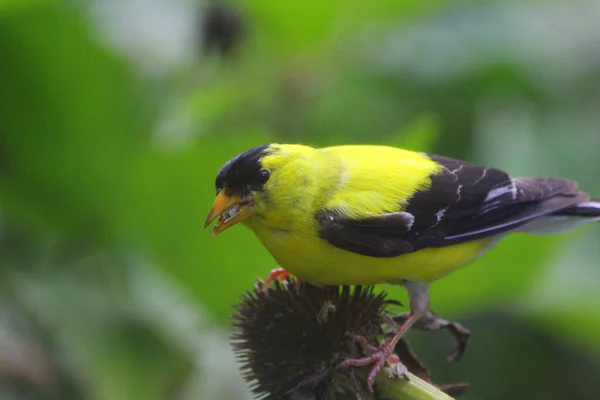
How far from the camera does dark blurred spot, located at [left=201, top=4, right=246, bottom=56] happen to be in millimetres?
2676

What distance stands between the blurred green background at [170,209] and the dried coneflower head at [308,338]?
0.36 metres

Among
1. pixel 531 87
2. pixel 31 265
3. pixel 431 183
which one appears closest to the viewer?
pixel 431 183

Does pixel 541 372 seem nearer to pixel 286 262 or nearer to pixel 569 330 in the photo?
pixel 569 330

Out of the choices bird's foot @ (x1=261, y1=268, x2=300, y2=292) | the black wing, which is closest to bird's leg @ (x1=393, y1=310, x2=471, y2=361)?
the black wing

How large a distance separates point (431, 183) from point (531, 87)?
1787 millimetres

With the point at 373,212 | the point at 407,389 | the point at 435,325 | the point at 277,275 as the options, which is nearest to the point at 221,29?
the point at 277,275

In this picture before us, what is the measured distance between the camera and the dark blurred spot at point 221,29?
8.78ft

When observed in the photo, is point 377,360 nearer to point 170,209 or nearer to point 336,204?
point 336,204

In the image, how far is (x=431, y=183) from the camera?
1.66m

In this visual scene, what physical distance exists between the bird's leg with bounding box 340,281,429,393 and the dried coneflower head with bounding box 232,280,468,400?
27 millimetres

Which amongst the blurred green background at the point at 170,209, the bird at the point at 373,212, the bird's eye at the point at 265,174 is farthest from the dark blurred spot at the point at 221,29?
the bird's eye at the point at 265,174

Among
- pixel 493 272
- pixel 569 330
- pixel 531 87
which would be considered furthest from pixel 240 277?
pixel 531 87

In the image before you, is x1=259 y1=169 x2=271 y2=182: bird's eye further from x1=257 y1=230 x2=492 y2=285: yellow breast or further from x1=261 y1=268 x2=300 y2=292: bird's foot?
x1=261 y1=268 x2=300 y2=292: bird's foot

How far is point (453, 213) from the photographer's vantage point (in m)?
1.67
